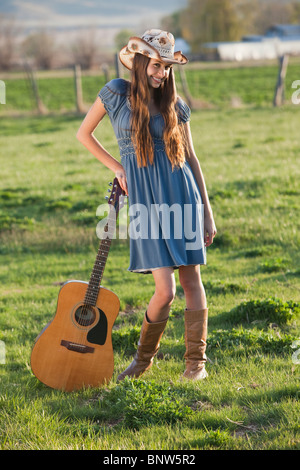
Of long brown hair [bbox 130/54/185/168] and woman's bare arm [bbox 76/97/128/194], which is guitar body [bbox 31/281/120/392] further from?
long brown hair [bbox 130/54/185/168]

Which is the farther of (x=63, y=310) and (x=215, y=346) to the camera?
(x=215, y=346)

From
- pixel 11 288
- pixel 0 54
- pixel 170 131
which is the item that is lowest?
pixel 11 288

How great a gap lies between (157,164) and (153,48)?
75 cm

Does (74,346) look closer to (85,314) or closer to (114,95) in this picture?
(85,314)

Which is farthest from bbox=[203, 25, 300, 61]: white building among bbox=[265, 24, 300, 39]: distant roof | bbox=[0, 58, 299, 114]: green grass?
bbox=[0, 58, 299, 114]: green grass

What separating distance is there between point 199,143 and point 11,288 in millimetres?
9574

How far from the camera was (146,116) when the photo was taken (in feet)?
13.1

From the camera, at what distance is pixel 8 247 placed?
8.93 metres

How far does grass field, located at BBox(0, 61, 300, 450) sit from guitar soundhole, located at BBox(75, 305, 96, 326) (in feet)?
1.61

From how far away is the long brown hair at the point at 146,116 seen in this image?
399 centimetres

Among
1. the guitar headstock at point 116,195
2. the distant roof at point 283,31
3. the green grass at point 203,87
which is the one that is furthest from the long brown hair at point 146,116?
the distant roof at point 283,31
